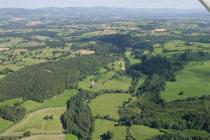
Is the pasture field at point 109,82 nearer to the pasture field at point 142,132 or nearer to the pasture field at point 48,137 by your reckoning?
the pasture field at point 142,132

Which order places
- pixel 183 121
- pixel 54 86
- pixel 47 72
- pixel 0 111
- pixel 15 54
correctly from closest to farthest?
1. pixel 183 121
2. pixel 0 111
3. pixel 54 86
4. pixel 47 72
5. pixel 15 54

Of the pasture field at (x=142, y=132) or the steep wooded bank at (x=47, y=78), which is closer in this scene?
the pasture field at (x=142, y=132)

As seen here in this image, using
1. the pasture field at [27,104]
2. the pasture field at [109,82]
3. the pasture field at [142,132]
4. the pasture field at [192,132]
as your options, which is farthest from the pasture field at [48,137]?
the pasture field at [109,82]

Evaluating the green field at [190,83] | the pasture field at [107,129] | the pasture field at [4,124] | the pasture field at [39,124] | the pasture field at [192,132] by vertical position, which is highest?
the green field at [190,83]

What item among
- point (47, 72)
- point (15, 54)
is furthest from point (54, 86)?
point (15, 54)

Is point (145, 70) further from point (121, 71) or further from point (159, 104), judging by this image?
point (159, 104)

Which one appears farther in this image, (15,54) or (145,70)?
(15,54)

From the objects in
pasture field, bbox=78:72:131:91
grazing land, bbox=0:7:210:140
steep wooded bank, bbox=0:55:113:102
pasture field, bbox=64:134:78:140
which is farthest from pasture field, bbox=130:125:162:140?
steep wooded bank, bbox=0:55:113:102
